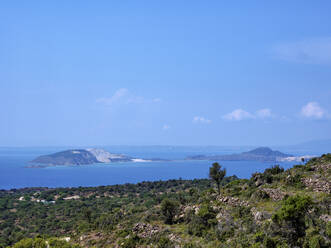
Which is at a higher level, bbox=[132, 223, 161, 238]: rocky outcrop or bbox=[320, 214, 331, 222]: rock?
bbox=[320, 214, 331, 222]: rock

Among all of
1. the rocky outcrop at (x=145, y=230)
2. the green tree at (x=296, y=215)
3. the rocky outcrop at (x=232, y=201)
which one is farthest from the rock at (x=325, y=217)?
the rocky outcrop at (x=145, y=230)

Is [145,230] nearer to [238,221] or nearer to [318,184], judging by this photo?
[238,221]

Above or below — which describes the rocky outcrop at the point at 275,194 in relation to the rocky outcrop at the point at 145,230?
above

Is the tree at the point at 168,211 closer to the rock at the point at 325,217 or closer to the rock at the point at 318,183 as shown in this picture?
the rock at the point at 318,183

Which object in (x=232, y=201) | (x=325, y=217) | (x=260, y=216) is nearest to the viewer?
(x=325, y=217)

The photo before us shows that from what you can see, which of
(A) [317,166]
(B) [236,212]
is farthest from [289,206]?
(A) [317,166]

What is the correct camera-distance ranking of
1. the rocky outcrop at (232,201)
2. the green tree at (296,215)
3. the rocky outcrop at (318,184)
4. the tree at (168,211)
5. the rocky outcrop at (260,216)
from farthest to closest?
1. the tree at (168,211)
2. the rocky outcrop at (232,201)
3. the rocky outcrop at (318,184)
4. the rocky outcrop at (260,216)
5. the green tree at (296,215)

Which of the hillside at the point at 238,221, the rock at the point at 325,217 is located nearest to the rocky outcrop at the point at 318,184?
the hillside at the point at 238,221

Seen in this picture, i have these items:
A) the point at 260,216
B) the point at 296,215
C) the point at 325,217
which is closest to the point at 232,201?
the point at 260,216

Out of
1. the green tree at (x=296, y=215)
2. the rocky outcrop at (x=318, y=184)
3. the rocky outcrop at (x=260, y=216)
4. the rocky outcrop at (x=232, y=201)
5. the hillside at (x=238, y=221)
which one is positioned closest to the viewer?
the green tree at (x=296, y=215)

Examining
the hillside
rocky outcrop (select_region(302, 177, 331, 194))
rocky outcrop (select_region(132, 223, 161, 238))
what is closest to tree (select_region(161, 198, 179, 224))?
the hillside

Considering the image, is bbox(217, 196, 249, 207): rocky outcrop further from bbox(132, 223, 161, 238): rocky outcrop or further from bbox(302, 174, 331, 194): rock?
bbox(132, 223, 161, 238): rocky outcrop

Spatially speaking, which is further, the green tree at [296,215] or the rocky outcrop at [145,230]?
the rocky outcrop at [145,230]

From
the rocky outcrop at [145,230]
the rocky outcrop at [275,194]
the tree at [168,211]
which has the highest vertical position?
the rocky outcrop at [275,194]
